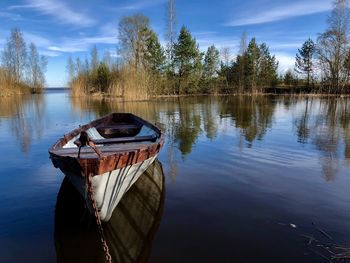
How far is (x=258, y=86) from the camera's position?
5553 centimetres

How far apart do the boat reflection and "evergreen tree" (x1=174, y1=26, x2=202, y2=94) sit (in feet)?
135

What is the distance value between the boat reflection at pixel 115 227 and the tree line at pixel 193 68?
92.7 ft

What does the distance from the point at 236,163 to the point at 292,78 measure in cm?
5262

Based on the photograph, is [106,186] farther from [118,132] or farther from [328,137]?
[328,137]

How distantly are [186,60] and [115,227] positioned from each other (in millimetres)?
43354

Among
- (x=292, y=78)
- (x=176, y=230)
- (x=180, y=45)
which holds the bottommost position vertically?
(x=176, y=230)

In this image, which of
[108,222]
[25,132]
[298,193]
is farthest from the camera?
[25,132]

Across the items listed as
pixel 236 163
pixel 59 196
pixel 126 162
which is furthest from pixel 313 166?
pixel 59 196

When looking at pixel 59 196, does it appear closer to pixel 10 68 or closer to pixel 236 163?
pixel 236 163

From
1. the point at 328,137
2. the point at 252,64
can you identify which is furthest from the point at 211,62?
the point at 328,137

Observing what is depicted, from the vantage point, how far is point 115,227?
5.05 m

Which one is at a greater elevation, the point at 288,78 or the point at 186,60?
the point at 186,60

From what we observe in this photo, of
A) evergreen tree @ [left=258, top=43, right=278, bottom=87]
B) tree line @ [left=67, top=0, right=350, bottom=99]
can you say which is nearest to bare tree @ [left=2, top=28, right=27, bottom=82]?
tree line @ [left=67, top=0, right=350, bottom=99]

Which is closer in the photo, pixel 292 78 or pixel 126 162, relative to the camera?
pixel 126 162
